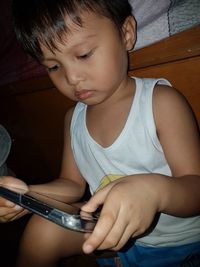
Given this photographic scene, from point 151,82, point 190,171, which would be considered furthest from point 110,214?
point 151,82

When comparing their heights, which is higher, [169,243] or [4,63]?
[4,63]

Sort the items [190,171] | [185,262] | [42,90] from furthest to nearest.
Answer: [42,90] < [185,262] < [190,171]

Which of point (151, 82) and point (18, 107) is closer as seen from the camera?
point (151, 82)

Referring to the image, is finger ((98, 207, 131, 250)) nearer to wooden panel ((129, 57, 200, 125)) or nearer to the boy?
the boy

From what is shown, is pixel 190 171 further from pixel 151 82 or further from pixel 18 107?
pixel 18 107

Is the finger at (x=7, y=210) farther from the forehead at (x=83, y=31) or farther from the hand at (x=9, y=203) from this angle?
the forehead at (x=83, y=31)

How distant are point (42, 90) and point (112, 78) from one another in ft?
1.39

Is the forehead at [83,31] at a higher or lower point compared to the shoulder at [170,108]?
higher

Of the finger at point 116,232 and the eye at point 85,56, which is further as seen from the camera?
the eye at point 85,56

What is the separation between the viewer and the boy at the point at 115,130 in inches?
19.9

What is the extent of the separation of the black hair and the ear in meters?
0.01

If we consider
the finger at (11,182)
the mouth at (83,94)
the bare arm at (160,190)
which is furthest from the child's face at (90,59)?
the finger at (11,182)

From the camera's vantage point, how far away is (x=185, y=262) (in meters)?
0.63

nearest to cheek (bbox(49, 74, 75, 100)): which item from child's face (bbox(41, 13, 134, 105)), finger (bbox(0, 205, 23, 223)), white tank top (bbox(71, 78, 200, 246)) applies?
child's face (bbox(41, 13, 134, 105))
